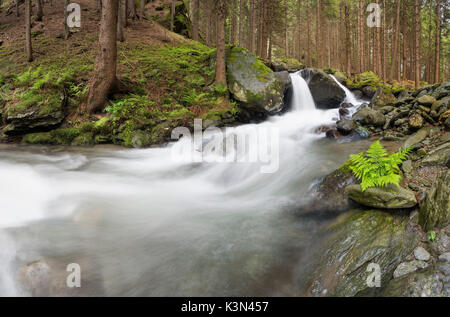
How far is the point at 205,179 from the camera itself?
22.7ft

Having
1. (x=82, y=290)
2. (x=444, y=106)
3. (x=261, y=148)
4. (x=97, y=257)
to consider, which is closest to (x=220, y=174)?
(x=261, y=148)

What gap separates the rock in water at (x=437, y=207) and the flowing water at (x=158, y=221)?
1.44 metres

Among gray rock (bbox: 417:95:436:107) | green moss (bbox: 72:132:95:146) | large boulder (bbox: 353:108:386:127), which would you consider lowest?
green moss (bbox: 72:132:95:146)

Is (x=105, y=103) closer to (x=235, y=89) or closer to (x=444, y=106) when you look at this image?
(x=235, y=89)

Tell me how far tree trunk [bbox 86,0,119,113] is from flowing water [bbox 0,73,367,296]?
7.91ft

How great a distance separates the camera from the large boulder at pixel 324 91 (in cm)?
1415

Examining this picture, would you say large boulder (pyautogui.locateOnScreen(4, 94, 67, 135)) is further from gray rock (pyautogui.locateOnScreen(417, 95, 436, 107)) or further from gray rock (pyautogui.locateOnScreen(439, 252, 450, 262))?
gray rock (pyautogui.locateOnScreen(417, 95, 436, 107))

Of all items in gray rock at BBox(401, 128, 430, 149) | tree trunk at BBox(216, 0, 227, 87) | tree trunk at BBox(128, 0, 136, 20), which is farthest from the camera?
tree trunk at BBox(128, 0, 136, 20)

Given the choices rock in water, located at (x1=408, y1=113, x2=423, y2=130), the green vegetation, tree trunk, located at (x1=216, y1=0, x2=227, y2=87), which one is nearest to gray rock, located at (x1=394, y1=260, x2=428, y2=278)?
the green vegetation

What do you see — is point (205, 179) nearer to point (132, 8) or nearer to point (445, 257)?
point (445, 257)

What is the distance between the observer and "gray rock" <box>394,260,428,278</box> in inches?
95.5

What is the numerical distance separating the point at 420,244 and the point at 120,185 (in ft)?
19.9

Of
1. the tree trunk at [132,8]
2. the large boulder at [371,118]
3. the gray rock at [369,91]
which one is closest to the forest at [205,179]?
the large boulder at [371,118]

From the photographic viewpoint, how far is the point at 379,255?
283cm
